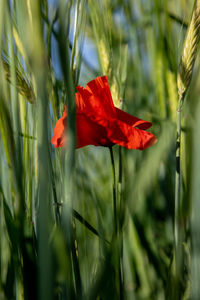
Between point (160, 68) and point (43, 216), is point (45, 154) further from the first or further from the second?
point (160, 68)

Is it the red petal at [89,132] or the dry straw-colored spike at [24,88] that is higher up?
the dry straw-colored spike at [24,88]

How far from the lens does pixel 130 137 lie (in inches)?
11.8

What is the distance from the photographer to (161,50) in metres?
0.54

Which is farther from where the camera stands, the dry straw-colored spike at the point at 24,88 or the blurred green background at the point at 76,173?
the dry straw-colored spike at the point at 24,88

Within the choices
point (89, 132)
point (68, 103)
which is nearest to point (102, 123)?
point (89, 132)

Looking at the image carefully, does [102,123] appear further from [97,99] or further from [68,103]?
[68,103]

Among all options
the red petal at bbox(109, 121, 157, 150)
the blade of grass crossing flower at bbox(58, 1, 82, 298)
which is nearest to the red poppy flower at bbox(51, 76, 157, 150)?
the red petal at bbox(109, 121, 157, 150)

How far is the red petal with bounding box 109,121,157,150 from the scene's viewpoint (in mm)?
292

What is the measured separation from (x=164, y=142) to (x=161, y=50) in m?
0.38

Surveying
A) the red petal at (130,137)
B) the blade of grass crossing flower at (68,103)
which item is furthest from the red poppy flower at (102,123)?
the blade of grass crossing flower at (68,103)

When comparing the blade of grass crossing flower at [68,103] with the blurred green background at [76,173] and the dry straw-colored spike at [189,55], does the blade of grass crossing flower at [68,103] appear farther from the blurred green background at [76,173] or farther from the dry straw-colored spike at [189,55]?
the dry straw-colored spike at [189,55]

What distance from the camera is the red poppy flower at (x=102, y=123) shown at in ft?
0.97

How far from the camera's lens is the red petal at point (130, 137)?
11.5 inches

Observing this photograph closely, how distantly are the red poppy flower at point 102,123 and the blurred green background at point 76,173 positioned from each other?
0.07 ft
